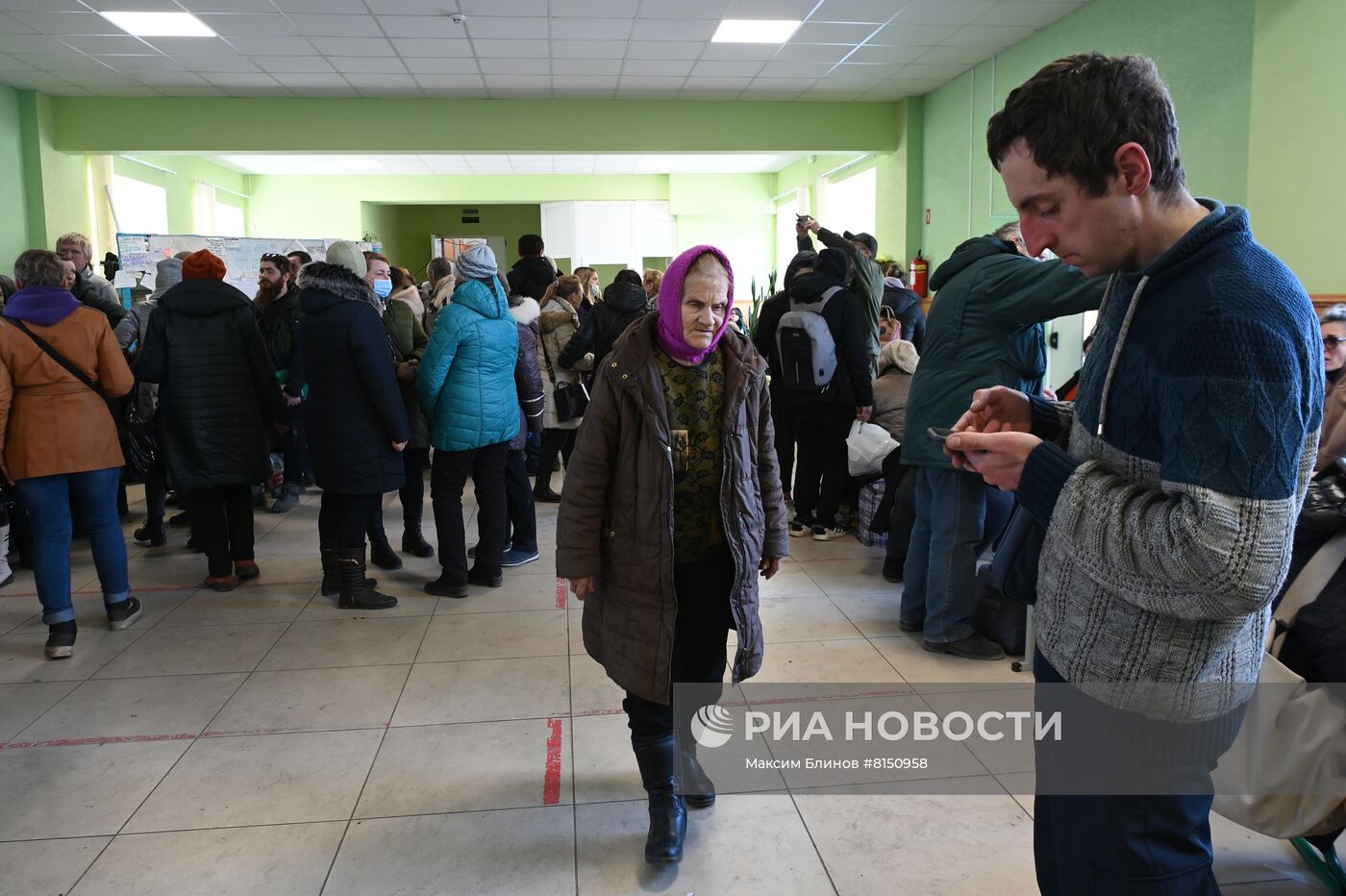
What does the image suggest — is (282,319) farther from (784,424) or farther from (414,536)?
(784,424)

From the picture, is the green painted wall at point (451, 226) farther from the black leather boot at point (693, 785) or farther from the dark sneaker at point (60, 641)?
the black leather boot at point (693, 785)

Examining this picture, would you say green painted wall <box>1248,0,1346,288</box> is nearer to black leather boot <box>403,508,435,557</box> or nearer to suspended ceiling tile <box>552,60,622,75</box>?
black leather boot <box>403,508,435,557</box>

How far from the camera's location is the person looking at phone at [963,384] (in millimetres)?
2811

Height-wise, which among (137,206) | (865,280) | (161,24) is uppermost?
(161,24)

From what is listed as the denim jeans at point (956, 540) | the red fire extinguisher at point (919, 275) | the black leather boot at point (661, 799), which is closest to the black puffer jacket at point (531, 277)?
the denim jeans at point (956, 540)

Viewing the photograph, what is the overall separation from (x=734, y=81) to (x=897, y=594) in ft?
19.9

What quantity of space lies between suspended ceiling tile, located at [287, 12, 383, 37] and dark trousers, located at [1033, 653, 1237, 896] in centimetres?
683

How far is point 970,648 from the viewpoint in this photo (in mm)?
3215

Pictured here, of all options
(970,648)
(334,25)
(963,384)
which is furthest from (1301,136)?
(334,25)

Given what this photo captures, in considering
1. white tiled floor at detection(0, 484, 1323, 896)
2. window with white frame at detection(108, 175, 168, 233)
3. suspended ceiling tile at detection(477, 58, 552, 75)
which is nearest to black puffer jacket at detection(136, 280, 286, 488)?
white tiled floor at detection(0, 484, 1323, 896)

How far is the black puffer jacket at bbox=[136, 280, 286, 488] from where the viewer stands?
146 inches

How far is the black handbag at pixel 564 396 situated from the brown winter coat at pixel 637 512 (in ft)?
10.8

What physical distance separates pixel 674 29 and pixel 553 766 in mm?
5889

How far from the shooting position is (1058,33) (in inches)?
262
